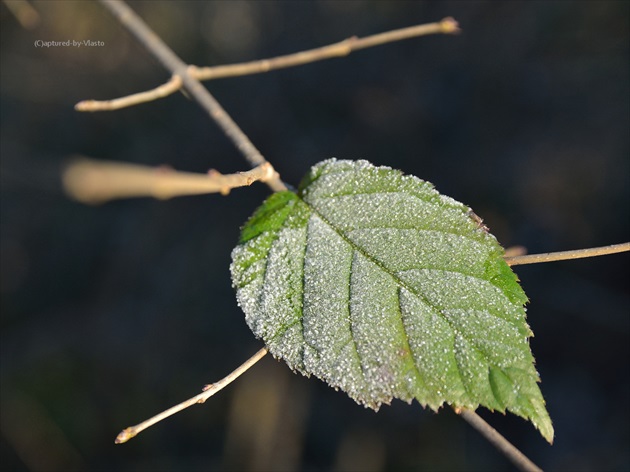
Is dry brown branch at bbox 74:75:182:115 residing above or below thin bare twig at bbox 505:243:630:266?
above

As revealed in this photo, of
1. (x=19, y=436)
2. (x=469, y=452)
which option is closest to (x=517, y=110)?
(x=469, y=452)

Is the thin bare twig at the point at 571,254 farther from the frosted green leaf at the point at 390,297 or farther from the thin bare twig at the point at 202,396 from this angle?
the thin bare twig at the point at 202,396

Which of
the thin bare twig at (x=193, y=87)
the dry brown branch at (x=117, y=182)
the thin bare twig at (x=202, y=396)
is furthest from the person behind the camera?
the thin bare twig at (x=193, y=87)

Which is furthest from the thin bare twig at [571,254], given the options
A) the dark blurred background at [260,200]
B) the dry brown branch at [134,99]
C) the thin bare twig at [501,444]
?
the dark blurred background at [260,200]

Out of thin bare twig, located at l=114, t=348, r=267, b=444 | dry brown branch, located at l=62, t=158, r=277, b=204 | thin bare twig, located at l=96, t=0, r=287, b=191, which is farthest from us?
thin bare twig, located at l=96, t=0, r=287, b=191

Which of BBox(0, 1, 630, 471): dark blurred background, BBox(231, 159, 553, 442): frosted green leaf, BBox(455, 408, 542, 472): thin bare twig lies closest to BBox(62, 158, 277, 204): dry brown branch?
BBox(231, 159, 553, 442): frosted green leaf

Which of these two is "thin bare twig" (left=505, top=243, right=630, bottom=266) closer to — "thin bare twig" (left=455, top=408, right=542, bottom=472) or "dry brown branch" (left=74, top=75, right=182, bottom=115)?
"thin bare twig" (left=455, top=408, right=542, bottom=472)

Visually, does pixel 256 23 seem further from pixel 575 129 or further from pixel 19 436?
pixel 19 436
